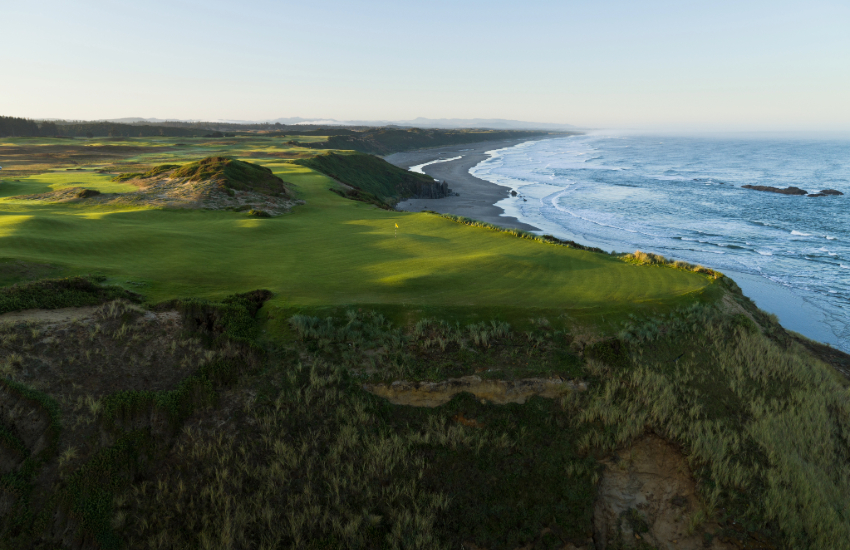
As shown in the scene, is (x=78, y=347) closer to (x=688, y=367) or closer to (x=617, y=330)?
(x=617, y=330)

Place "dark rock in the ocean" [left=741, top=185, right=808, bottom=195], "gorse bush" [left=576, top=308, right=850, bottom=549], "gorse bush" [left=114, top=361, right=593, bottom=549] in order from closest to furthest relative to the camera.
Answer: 1. "gorse bush" [left=114, top=361, right=593, bottom=549]
2. "gorse bush" [left=576, top=308, right=850, bottom=549]
3. "dark rock in the ocean" [left=741, top=185, right=808, bottom=195]

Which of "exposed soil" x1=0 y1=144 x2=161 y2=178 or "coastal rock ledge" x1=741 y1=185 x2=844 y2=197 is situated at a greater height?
"exposed soil" x1=0 y1=144 x2=161 y2=178

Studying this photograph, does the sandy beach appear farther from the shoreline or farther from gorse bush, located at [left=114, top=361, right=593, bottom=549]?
gorse bush, located at [left=114, top=361, right=593, bottom=549]

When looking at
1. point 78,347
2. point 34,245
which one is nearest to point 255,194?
point 34,245

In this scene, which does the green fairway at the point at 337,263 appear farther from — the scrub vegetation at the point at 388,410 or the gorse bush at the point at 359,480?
the gorse bush at the point at 359,480

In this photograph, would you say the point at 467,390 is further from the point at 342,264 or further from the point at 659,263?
the point at 659,263

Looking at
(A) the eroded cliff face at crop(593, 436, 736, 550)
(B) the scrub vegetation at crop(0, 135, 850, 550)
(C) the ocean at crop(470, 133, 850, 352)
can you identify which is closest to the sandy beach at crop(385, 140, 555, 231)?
(C) the ocean at crop(470, 133, 850, 352)
